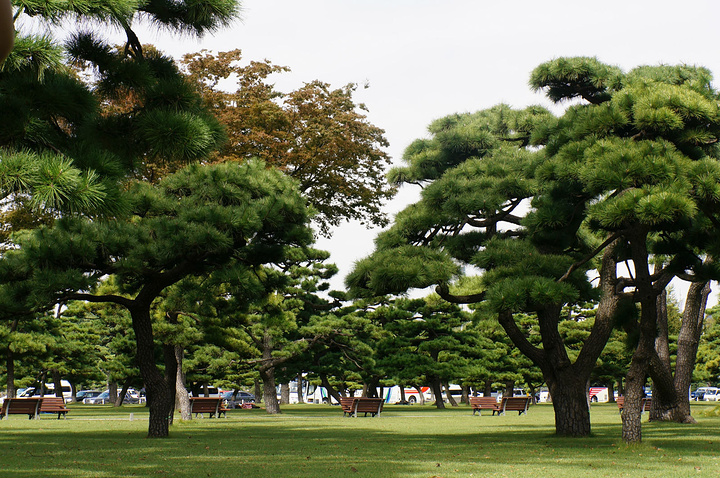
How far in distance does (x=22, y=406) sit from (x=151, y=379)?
1038 cm

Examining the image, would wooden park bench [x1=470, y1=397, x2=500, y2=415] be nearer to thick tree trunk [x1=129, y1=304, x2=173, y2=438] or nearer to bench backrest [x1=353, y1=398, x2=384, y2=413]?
bench backrest [x1=353, y1=398, x2=384, y2=413]

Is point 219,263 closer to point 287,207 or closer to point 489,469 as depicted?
point 287,207

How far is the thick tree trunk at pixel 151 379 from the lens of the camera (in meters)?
13.6

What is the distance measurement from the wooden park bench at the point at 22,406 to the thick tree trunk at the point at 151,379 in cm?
983

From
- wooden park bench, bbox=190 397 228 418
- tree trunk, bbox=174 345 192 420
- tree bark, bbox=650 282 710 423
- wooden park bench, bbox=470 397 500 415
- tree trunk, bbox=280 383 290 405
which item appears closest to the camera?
tree bark, bbox=650 282 710 423

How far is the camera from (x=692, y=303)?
17.8 m

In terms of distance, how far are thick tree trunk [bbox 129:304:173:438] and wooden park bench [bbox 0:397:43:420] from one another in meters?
9.83

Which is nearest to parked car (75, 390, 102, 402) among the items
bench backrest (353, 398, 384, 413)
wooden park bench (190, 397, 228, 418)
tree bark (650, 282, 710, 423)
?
wooden park bench (190, 397, 228, 418)

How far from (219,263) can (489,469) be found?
7.32m

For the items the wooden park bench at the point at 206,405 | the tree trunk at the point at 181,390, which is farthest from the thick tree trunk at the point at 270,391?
the tree trunk at the point at 181,390

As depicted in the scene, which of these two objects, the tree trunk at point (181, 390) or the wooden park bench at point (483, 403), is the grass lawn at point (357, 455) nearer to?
the tree trunk at point (181, 390)

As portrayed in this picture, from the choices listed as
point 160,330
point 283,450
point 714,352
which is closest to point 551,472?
point 283,450

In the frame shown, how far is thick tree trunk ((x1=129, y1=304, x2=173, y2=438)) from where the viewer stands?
1362 centimetres

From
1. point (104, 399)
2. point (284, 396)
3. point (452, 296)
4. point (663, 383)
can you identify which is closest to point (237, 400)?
point (284, 396)
